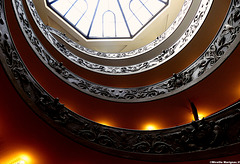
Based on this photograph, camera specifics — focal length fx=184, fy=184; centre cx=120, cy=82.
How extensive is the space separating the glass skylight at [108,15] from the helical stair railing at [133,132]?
7.45 metres

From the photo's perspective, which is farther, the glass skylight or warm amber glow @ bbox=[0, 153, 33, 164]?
the glass skylight

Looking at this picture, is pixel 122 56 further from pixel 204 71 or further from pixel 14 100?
pixel 14 100

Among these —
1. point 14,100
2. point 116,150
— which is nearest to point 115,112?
point 116,150

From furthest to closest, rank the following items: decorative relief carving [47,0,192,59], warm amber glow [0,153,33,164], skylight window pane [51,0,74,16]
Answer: skylight window pane [51,0,74,16]
decorative relief carving [47,0,192,59]
warm amber glow [0,153,33,164]

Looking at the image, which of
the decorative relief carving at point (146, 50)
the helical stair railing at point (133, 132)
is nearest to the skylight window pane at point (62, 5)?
the decorative relief carving at point (146, 50)

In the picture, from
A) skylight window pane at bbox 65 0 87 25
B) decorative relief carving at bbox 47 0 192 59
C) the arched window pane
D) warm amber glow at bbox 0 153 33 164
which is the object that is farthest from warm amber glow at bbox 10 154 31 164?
the arched window pane

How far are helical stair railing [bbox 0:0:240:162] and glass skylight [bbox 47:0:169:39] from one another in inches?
293

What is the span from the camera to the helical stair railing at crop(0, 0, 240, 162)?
4594mm

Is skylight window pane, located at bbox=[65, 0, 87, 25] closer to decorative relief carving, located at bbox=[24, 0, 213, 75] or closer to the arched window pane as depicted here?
the arched window pane

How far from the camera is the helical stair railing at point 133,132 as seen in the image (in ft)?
15.1

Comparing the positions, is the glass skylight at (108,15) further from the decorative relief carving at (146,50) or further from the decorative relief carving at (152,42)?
the decorative relief carving at (146,50)

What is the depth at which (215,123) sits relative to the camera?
5004 mm

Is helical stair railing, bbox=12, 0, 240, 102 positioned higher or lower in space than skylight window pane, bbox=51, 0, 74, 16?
lower

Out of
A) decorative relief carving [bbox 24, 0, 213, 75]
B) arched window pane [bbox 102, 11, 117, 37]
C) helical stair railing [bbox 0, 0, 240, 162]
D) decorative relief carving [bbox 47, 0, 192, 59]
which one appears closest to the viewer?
helical stair railing [bbox 0, 0, 240, 162]
